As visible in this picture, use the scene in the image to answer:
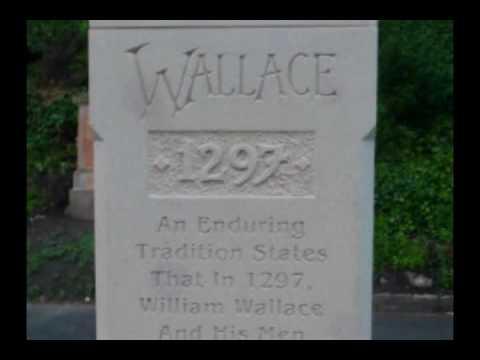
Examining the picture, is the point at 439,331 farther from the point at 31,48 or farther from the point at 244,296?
the point at 31,48

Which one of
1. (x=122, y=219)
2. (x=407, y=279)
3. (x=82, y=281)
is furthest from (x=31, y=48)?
(x=122, y=219)

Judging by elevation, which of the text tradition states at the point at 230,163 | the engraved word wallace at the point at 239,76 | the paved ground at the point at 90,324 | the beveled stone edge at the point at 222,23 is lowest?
the paved ground at the point at 90,324

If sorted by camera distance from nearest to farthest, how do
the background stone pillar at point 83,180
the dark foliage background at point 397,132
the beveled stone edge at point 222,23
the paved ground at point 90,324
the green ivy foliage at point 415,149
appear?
the beveled stone edge at point 222,23 < the paved ground at point 90,324 < the green ivy foliage at point 415,149 < the dark foliage background at point 397,132 < the background stone pillar at point 83,180

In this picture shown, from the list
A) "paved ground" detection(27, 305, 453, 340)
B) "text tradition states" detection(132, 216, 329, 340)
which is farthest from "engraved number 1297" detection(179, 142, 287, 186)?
"paved ground" detection(27, 305, 453, 340)

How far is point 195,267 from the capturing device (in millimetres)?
2342

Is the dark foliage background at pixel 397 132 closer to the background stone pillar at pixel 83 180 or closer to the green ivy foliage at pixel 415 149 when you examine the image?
the green ivy foliage at pixel 415 149

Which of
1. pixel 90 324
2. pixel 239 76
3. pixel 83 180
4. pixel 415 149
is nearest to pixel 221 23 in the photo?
pixel 239 76

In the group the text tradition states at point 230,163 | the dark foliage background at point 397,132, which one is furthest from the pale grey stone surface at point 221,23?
the dark foliage background at point 397,132

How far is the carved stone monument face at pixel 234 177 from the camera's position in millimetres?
2227

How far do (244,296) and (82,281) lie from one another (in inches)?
127

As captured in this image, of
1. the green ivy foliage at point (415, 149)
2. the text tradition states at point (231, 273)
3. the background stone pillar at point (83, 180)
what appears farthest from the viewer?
the background stone pillar at point (83, 180)

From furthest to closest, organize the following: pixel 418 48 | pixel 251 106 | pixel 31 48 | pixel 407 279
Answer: pixel 31 48, pixel 418 48, pixel 407 279, pixel 251 106

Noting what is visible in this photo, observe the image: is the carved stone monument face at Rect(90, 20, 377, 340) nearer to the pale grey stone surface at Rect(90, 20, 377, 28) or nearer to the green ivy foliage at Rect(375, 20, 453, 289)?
the pale grey stone surface at Rect(90, 20, 377, 28)

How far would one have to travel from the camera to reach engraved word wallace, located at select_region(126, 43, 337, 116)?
2.22 metres
